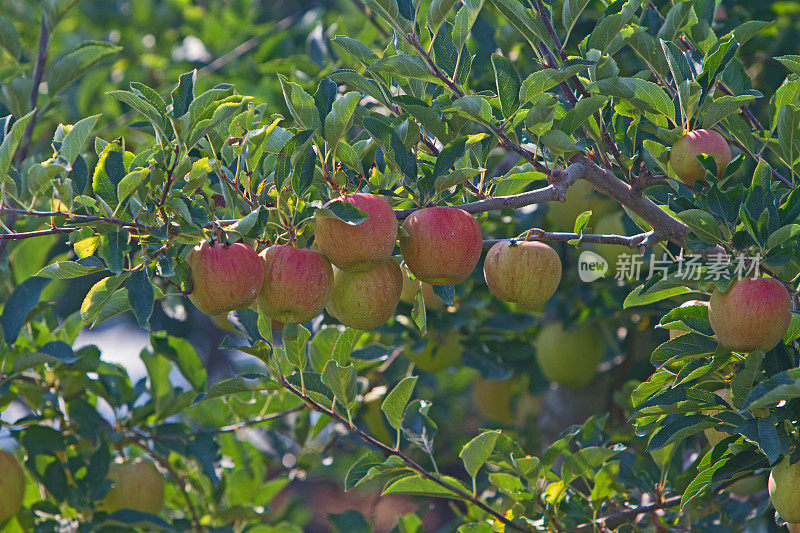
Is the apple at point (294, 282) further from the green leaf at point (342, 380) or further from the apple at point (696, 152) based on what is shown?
the apple at point (696, 152)

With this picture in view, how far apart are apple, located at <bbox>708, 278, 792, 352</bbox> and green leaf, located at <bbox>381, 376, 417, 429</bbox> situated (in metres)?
0.52

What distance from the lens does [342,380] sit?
1.38 metres

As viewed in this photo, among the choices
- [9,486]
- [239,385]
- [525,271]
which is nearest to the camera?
[525,271]

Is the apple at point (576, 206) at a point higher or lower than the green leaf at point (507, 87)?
lower

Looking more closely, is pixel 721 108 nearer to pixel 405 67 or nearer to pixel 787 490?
pixel 405 67

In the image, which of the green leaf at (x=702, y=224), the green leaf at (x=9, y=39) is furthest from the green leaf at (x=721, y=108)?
the green leaf at (x=9, y=39)

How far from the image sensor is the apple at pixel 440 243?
1109 millimetres

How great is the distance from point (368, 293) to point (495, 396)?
162 centimetres

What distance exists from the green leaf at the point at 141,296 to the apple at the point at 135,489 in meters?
0.94

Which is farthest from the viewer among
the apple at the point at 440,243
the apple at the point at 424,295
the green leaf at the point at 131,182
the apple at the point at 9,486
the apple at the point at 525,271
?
the apple at the point at 424,295

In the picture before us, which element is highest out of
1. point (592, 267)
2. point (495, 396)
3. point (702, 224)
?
point (702, 224)

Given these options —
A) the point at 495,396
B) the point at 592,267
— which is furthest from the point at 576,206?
the point at 495,396

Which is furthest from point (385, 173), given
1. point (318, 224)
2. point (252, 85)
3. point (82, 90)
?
point (82, 90)

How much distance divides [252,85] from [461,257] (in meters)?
1.82
